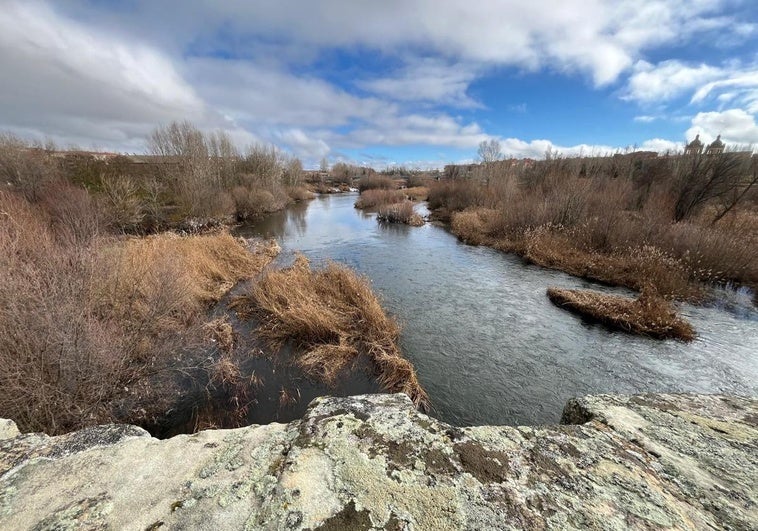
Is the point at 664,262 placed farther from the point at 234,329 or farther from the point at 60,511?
the point at 60,511

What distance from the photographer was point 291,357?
703cm

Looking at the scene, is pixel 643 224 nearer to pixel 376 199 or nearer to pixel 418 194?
pixel 376 199

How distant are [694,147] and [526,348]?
18.9 m

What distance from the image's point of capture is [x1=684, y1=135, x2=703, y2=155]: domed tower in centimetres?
1622

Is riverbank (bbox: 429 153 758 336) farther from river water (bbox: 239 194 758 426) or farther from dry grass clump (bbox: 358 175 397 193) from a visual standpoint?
dry grass clump (bbox: 358 175 397 193)

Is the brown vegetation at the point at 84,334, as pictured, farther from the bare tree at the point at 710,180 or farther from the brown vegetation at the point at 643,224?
the bare tree at the point at 710,180

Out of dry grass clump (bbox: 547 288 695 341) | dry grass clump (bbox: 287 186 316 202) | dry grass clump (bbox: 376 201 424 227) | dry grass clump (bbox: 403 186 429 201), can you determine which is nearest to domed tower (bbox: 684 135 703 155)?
dry grass clump (bbox: 547 288 695 341)

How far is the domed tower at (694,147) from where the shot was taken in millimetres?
16222

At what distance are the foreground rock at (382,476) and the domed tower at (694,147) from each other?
67.6 ft

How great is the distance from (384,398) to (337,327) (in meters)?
4.83

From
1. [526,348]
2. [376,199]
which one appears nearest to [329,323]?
[526,348]

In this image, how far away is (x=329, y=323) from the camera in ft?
25.0

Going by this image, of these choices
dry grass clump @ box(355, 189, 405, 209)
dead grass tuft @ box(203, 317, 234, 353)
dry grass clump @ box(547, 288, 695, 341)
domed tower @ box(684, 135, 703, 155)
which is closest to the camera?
dead grass tuft @ box(203, 317, 234, 353)

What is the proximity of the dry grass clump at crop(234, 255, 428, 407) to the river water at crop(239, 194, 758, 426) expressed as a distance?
557mm
